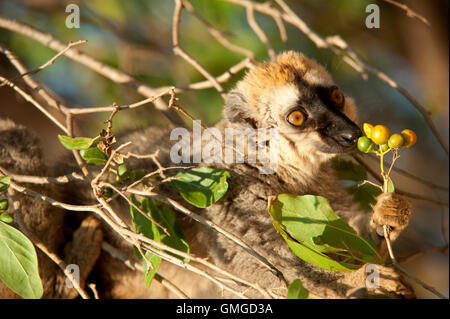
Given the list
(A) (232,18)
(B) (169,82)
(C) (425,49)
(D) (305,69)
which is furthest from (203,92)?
(C) (425,49)

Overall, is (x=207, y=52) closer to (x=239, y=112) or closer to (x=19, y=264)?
(x=239, y=112)

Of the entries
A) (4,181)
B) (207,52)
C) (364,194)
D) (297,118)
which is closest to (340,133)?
(297,118)

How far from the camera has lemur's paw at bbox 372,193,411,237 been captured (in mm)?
2727

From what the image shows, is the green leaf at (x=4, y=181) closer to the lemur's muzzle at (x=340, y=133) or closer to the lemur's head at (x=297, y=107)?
the lemur's head at (x=297, y=107)

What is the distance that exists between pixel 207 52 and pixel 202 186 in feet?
10.9

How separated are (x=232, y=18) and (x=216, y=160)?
2880mm

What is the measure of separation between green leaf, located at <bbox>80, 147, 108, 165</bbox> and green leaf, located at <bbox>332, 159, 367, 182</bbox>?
206 centimetres

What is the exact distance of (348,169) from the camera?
4.04 meters

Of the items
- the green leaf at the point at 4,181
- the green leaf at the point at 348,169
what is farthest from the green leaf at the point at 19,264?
the green leaf at the point at 348,169

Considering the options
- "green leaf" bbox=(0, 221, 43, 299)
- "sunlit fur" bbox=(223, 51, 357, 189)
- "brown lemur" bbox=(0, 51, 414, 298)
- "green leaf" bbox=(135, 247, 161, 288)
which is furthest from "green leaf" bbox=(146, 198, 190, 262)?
"sunlit fur" bbox=(223, 51, 357, 189)

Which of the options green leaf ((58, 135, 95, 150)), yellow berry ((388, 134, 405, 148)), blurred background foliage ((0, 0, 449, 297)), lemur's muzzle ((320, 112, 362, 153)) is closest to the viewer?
yellow berry ((388, 134, 405, 148))

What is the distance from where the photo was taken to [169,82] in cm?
570

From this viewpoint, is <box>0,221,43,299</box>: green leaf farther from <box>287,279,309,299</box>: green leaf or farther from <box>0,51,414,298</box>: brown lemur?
<box>287,279,309,299</box>: green leaf

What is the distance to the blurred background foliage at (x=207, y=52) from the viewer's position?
548 cm
